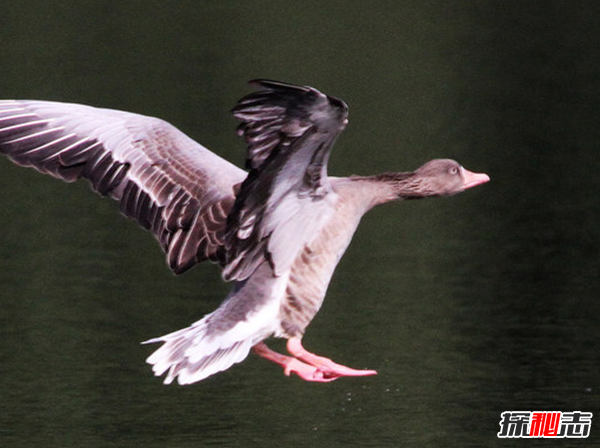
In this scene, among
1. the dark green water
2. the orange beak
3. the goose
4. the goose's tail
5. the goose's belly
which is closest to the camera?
the goose

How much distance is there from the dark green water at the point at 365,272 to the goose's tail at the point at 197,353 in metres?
2.85

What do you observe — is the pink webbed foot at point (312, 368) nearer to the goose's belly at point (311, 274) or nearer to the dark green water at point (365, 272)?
the goose's belly at point (311, 274)

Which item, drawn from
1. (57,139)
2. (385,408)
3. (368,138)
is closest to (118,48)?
(368,138)

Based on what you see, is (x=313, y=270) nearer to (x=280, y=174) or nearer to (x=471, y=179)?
(x=280, y=174)

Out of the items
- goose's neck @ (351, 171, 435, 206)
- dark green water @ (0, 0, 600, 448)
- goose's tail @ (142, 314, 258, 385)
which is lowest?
dark green water @ (0, 0, 600, 448)

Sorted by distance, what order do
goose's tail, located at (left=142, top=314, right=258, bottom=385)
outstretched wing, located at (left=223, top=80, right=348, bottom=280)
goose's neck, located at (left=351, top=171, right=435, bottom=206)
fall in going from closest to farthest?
outstretched wing, located at (left=223, top=80, right=348, bottom=280)
goose's tail, located at (left=142, top=314, right=258, bottom=385)
goose's neck, located at (left=351, top=171, right=435, bottom=206)

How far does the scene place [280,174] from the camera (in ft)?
26.9

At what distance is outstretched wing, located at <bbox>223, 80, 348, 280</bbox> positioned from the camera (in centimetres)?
770

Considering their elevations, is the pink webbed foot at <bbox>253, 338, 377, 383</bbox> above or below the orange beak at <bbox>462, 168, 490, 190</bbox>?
below

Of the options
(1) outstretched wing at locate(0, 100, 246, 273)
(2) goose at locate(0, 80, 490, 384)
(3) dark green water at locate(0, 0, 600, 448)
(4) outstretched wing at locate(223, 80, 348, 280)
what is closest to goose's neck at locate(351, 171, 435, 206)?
(2) goose at locate(0, 80, 490, 384)

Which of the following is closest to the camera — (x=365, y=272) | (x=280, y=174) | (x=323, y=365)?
(x=280, y=174)

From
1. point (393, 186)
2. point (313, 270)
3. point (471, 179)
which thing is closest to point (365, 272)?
point (471, 179)

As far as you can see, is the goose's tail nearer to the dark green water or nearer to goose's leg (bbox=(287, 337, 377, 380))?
goose's leg (bbox=(287, 337, 377, 380))

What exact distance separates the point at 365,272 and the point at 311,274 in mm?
7715
